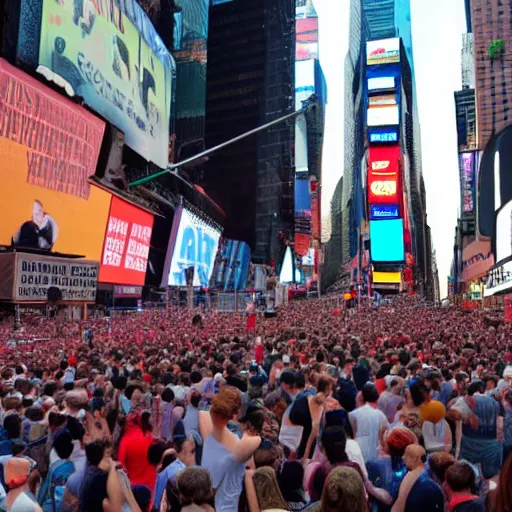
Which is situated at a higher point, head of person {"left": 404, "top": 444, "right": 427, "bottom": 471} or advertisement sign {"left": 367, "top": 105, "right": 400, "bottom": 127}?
advertisement sign {"left": 367, "top": 105, "right": 400, "bottom": 127}

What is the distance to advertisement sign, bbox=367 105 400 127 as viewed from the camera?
118500 millimetres

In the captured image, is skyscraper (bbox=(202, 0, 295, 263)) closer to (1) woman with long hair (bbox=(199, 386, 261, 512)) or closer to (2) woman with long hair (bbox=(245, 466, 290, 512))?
(1) woman with long hair (bbox=(199, 386, 261, 512))

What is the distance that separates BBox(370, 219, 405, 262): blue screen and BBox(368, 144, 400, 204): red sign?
388 cm

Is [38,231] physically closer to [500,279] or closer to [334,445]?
[334,445]

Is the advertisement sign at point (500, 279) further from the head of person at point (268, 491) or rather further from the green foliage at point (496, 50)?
the green foliage at point (496, 50)

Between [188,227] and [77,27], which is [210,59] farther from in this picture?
[77,27]

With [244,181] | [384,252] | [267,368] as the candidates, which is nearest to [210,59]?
[244,181]

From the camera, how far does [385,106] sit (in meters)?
120

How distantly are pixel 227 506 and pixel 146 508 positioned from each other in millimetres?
807

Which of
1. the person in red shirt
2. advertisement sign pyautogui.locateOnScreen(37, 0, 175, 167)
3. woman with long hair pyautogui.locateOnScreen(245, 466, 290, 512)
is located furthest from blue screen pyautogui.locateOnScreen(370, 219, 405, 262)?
woman with long hair pyautogui.locateOnScreen(245, 466, 290, 512)

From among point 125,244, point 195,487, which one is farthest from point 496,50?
point 195,487

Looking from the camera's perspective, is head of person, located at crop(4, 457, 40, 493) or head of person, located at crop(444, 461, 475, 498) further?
head of person, located at crop(4, 457, 40, 493)

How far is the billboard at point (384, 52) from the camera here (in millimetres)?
126125

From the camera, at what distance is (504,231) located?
2525 inches
